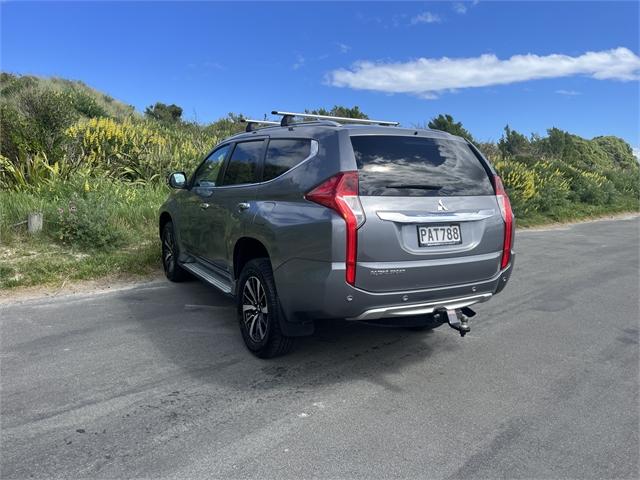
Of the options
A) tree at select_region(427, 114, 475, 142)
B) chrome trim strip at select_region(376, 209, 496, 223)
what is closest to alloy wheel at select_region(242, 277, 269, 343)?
chrome trim strip at select_region(376, 209, 496, 223)

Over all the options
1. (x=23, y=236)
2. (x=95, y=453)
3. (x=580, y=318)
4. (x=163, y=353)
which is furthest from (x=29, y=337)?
(x=580, y=318)

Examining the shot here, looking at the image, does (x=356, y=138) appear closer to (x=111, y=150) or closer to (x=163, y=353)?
(x=163, y=353)

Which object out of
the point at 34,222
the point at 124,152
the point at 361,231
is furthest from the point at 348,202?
the point at 124,152

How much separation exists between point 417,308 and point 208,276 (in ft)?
7.87

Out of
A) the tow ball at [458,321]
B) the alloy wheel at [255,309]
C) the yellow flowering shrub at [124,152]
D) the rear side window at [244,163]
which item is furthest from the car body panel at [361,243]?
the yellow flowering shrub at [124,152]

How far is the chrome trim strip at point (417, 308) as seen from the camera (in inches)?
Result: 140

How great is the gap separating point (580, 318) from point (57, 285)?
20.3 ft

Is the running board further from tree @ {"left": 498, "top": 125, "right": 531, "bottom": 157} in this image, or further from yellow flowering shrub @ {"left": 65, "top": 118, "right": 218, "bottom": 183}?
tree @ {"left": 498, "top": 125, "right": 531, "bottom": 157}

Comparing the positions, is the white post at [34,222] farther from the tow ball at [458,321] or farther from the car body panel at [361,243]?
the tow ball at [458,321]

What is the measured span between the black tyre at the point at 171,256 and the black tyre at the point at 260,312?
7.31ft

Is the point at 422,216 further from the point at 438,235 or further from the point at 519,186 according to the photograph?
the point at 519,186

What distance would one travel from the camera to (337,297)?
11.3 feet

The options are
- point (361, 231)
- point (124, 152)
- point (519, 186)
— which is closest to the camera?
point (361, 231)

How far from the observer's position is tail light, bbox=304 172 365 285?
338 cm
